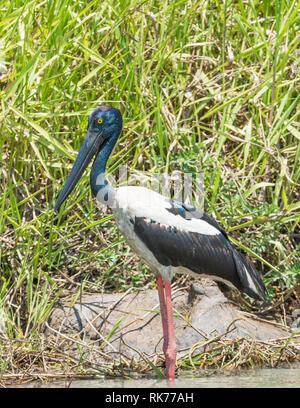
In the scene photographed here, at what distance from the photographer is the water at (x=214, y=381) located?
441 cm

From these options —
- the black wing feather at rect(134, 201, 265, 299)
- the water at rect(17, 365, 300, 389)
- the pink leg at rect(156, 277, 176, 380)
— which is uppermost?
the black wing feather at rect(134, 201, 265, 299)

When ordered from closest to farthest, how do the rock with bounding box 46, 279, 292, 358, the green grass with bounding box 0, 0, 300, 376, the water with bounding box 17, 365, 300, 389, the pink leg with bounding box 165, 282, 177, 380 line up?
the water with bounding box 17, 365, 300, 389
the pink leg with bounding box 165, 282, 177, 380
the rock with bounding box 46, 279, 292, 358
the green grass with bounding box 0, 0, 300, 376

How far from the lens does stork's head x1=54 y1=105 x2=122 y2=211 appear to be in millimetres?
5012

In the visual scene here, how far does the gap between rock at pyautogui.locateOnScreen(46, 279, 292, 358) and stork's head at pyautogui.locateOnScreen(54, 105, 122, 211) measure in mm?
754

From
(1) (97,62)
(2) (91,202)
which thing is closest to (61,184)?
(2) (91,202)

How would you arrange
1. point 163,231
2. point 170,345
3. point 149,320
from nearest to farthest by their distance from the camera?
1. point 170,345
2. point 163,231
3. point 149,320

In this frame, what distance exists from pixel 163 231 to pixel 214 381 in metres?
0.90

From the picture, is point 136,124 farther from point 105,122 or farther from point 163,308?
point 163,308

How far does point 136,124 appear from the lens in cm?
563

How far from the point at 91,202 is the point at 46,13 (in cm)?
126

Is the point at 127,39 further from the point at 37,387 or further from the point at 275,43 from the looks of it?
the point at 37,387

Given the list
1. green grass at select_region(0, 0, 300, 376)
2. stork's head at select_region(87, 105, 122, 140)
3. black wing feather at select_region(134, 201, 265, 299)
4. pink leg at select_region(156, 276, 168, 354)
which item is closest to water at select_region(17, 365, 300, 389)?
pink leg at select_region(156, 276, 168, 354)

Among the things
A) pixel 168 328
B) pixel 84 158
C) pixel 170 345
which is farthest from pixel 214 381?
pixel 84 158

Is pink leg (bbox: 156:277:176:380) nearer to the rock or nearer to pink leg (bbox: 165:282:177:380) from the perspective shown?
pink leg (bbox: 165:282:177:380)
